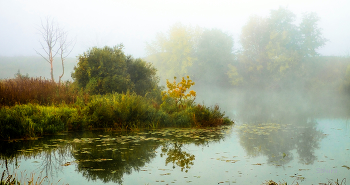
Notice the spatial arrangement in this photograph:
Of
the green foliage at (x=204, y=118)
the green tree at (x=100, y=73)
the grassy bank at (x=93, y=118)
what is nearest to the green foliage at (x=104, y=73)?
the green tree at (x=100, y=73)

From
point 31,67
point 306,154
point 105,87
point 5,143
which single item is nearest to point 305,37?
point 105,87

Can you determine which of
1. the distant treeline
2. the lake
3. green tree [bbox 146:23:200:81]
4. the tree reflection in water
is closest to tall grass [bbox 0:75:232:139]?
the lake

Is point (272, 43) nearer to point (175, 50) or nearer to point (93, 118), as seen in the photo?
point (175, 50)

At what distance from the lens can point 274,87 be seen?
46.8 m

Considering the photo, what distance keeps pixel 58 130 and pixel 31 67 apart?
61.4 m

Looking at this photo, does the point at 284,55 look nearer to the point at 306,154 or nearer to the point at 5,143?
the point at 306,154

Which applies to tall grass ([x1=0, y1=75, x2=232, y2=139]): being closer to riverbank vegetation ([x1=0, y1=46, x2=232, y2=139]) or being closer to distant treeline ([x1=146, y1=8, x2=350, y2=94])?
riverbank vegetation ([x1=0, y1=46, x2=232, y2=139])

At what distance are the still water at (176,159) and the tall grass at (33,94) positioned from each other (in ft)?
15.3

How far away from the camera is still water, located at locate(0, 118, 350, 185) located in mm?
5184

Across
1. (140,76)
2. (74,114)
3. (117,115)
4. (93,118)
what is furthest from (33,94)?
(140,76)

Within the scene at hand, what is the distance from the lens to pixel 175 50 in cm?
5303

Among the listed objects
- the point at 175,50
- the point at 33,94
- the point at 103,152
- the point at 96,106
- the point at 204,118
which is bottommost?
the point at 103,152

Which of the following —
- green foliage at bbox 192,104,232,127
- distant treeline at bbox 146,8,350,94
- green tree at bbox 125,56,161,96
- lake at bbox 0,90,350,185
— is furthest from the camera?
distant treeline at bbox 146,8,350,94

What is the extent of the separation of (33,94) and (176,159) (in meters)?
9.43
